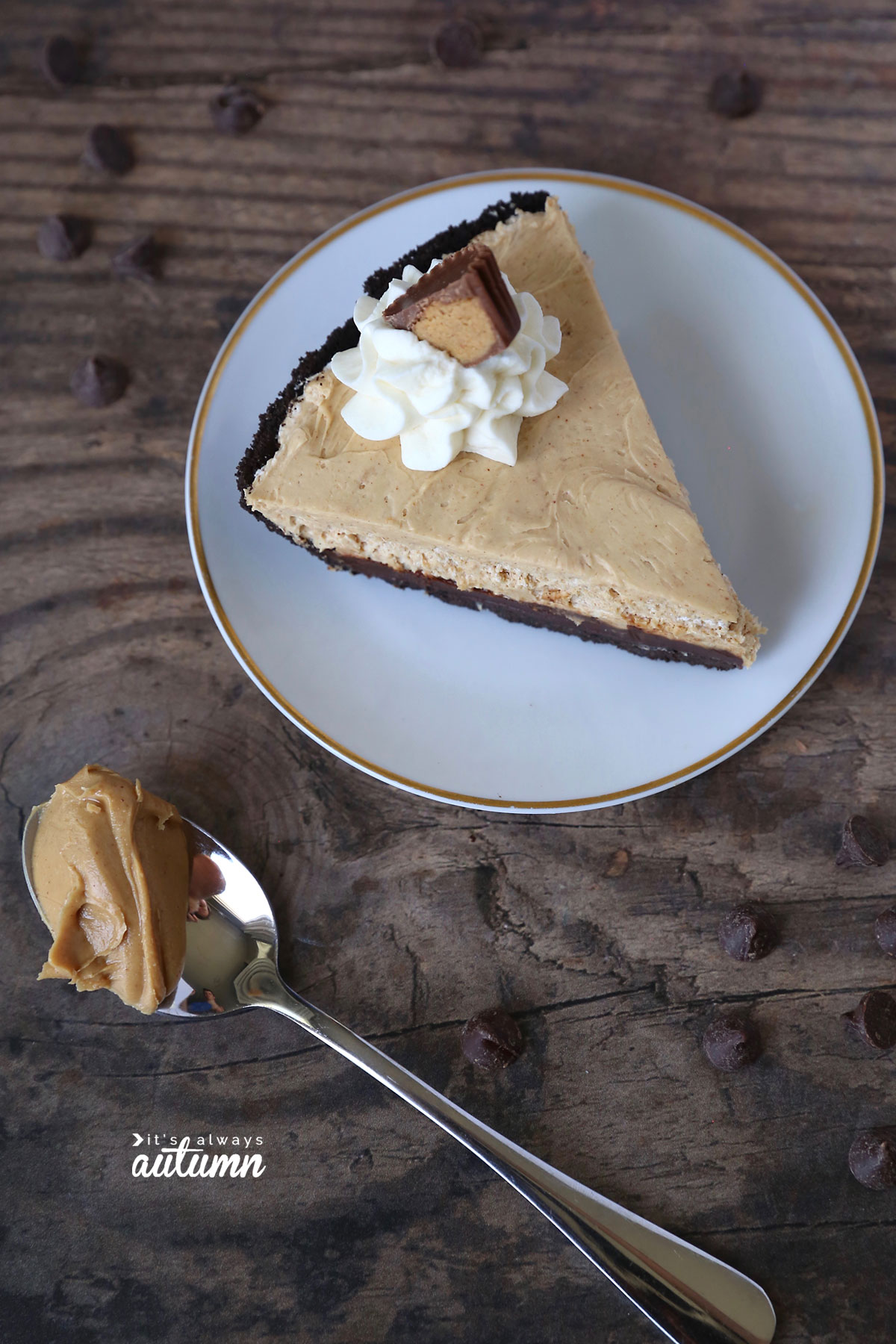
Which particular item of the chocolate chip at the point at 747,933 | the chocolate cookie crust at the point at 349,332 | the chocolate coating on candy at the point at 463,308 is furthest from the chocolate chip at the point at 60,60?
the chocolate chip at the point at 747,933

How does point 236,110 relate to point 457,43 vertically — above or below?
below

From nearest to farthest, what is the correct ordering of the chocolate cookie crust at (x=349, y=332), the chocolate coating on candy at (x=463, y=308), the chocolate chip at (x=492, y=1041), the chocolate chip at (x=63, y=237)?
the chocolate coating on candy at (x=463, y=308) → the chocolate chip at (x=492, y=1041) → the chocolate cookie crust at (x=349, y=332) → the chocolate chip at (x=63, y=237)

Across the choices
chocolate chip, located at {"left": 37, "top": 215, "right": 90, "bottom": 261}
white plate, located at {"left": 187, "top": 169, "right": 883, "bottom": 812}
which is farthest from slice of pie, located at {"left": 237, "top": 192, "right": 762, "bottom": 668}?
chocolate chip, located at {"left": 37, "top": 215, "right": 90, "bottom": 261}

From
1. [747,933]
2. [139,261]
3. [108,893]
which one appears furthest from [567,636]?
[139,261]

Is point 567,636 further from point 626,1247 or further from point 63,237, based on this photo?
point 63,237

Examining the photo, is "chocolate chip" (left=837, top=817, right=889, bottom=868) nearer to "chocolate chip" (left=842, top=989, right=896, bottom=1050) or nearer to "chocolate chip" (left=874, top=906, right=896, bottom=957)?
"chocolate chip" (left=874, top=906, right=896, bottom=957)

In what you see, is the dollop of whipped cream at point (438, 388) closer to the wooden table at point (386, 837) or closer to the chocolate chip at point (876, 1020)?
the wooden table at point (386, 837)
